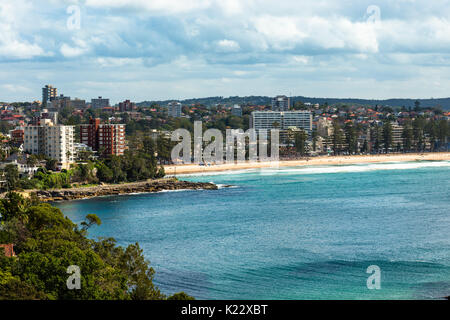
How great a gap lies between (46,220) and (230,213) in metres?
14.7

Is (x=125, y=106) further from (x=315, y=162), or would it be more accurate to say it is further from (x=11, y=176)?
(x=11, y=176)

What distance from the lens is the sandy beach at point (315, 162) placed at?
211ft

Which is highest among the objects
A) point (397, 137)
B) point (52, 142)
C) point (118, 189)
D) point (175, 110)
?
point (175, 110)

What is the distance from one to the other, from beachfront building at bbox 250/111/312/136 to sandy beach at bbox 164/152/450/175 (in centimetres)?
2145

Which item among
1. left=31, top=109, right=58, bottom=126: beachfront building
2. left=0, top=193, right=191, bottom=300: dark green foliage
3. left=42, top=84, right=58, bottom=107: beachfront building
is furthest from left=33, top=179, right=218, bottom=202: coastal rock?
left=42, top=84, right=58, bottom=107: beachfront building

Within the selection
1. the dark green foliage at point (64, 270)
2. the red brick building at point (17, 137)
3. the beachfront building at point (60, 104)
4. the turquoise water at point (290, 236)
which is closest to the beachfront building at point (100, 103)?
the beachfront building at point (60, 104)

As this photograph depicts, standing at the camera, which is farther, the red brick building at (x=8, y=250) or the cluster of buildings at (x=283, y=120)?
the cluster of buildings at (x=283, y=120)

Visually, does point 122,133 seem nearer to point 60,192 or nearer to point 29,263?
point 60,192

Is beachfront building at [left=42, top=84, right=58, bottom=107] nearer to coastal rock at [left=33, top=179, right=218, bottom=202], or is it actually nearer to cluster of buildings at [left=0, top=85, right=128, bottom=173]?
cluster of buildings at [left=0, top=85, right=128, bottom=173]

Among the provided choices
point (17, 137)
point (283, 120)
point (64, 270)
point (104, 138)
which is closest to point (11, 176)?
point (104, 138)

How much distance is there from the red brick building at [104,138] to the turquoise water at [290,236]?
1314 cm

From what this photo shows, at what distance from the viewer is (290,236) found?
1036 inches

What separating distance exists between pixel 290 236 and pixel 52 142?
1195 inches

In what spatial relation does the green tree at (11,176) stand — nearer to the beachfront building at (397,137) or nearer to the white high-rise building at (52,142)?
the white high-rise building at (52,142)
